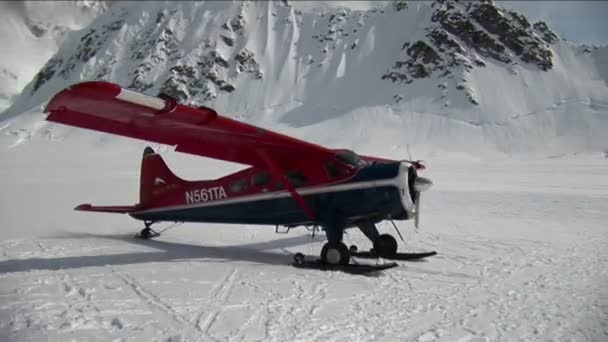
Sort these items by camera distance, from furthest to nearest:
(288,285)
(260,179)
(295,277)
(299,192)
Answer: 1. (260,179)
2. (299,192)
3. (295,277)
4. (288,285)

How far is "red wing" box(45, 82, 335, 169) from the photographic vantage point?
21.0 ft

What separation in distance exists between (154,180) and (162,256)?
7.53 ft

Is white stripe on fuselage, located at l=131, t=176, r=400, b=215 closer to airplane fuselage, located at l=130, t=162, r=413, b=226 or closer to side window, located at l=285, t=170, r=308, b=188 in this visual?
airplane fuselage, located at l=130, t=162, r=413, b=226

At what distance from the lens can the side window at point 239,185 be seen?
9.13m

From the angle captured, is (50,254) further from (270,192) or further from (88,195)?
(88,195)

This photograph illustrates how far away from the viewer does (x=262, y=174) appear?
898 cm

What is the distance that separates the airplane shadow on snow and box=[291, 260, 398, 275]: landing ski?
0.59 meters

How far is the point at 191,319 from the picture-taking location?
520cm

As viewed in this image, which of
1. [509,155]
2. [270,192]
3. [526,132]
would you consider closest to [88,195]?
[270,192]

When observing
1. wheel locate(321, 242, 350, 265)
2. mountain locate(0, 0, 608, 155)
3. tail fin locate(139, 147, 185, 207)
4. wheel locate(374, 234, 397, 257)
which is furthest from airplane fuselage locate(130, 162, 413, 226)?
mountain locate(0, 0, 608, 155)

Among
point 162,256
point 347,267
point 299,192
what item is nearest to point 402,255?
point 347,267

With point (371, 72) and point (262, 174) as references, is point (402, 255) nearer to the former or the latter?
point (262, 174)

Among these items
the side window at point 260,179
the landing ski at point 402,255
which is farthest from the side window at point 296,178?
the landing ski at point 402,255

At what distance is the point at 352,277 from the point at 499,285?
2.23 meters
